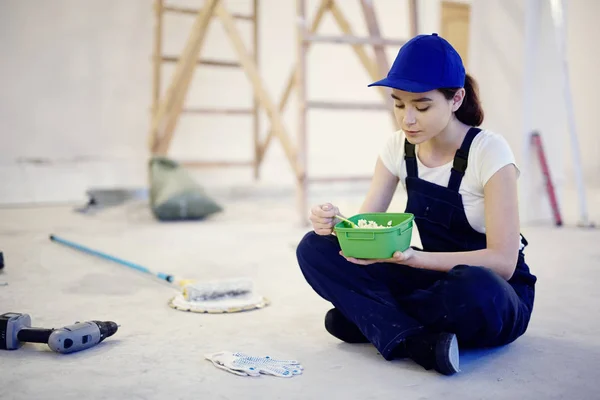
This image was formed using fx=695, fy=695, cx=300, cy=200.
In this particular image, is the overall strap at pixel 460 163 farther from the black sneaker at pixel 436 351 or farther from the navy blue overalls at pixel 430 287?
the black sneaker at pixel 436 351

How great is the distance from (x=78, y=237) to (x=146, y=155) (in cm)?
219

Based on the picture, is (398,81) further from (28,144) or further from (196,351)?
(28,144)

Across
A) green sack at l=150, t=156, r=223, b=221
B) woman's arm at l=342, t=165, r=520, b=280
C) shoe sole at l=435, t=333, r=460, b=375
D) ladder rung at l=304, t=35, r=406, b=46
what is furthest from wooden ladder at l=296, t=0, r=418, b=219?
shoe sole at l=435, t=333, r=460, b=375

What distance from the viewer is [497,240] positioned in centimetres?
150

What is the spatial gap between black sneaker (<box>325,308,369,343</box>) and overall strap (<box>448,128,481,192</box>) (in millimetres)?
407

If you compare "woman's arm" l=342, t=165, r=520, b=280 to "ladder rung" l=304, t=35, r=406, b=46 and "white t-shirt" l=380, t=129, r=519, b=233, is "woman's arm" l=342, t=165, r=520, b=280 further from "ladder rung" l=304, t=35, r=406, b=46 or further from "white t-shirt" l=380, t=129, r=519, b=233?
"ladder rung" l=304, t=35, r=406, b=46

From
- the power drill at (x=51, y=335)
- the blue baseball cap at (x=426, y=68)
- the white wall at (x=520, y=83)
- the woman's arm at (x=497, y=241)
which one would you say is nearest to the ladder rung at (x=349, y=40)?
the white wall at (x=520, y=83)

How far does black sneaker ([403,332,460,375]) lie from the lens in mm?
1421

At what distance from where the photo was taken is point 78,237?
11.1ft

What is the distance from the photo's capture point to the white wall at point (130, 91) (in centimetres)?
509

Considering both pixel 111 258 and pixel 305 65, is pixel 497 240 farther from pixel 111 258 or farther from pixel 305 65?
pixel 305 65

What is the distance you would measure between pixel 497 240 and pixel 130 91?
4.39 m

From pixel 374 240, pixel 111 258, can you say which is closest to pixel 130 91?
Answer: pixel 111 258

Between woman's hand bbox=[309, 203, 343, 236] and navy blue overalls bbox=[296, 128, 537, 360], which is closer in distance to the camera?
navy blue overalls bbox=[296, 128, 537, 360]
